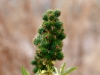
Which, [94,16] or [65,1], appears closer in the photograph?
[65,1]

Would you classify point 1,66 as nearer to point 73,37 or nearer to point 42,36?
point 73,37

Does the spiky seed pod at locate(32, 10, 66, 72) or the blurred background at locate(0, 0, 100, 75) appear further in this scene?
the blurred background at locate(0, 0, 100, 75)

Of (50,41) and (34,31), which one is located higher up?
(34,31)

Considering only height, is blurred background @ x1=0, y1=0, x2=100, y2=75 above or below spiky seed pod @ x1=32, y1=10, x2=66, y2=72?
above

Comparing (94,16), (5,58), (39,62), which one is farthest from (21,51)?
(39,62)

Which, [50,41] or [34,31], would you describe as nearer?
[50,41]

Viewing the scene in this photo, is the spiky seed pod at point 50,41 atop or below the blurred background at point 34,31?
below

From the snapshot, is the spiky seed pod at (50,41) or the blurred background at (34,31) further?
the blurred background at (34,31)

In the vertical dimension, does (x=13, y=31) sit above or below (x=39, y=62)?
above
